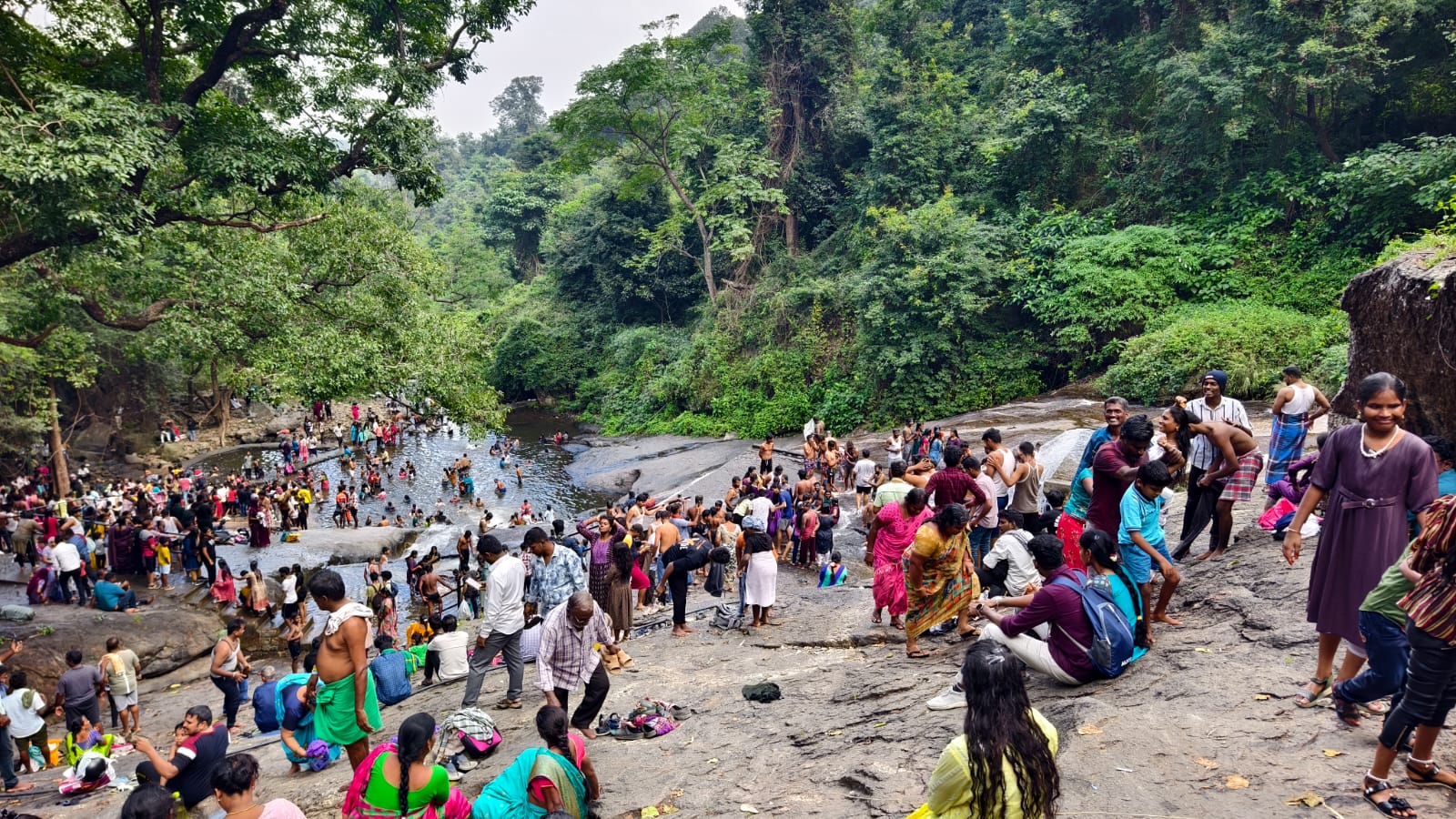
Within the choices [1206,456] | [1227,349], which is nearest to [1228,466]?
[1206,456]

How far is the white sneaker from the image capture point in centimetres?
521

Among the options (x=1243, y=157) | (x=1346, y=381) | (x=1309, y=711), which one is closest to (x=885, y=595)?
(x=1309, y=711)

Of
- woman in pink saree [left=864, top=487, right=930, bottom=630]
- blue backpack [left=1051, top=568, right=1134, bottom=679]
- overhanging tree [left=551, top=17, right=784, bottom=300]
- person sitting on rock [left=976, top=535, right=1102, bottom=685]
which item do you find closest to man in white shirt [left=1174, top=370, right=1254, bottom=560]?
woman in pink saree [left=864, top=487, right=930, bottom=630]

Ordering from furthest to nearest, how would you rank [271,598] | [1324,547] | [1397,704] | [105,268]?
[271,598] < [105,268] < [1324,547] < [1397,704]

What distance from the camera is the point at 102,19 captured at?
1039 centimetres

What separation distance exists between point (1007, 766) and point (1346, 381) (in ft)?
29.5

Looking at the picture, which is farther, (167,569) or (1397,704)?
(167,569)

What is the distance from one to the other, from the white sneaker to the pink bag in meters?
3.62

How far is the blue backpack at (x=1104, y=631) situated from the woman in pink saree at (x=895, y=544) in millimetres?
2535

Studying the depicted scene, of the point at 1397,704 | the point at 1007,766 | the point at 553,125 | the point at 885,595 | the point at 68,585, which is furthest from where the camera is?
the point at 553,125

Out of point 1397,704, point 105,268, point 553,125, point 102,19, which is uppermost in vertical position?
point 553,125

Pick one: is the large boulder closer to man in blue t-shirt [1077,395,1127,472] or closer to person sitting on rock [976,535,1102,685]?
man in blue t-shirt [1077,395,1127,472]

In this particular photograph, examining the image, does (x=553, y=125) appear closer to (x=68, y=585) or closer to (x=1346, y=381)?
(x=68, y=585)

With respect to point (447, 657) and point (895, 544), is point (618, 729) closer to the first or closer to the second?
point (895, 544)
